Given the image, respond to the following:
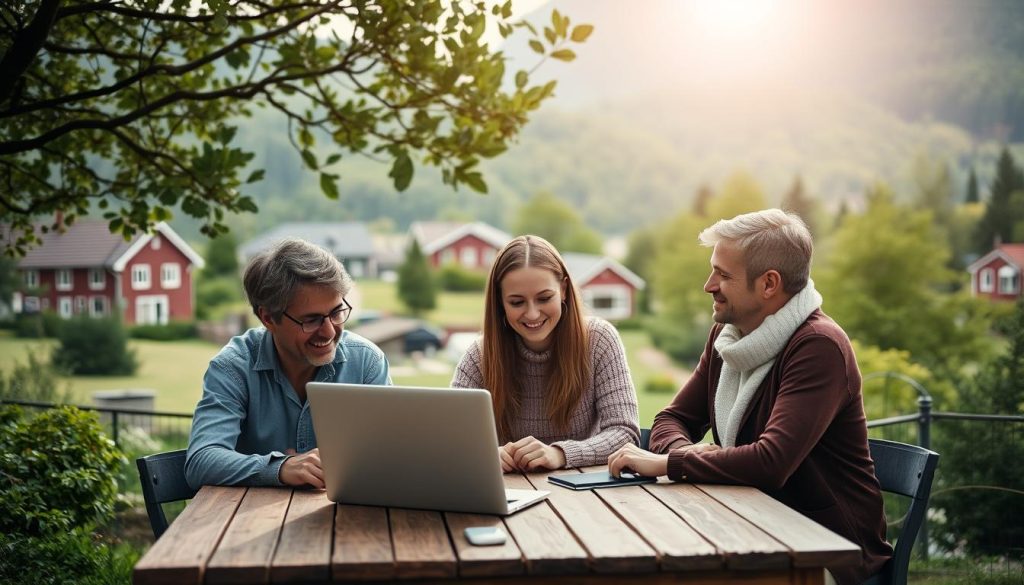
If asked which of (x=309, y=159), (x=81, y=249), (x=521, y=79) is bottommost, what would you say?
(x=81, y=249)

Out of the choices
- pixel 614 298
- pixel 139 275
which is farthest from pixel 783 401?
pixel 614 298

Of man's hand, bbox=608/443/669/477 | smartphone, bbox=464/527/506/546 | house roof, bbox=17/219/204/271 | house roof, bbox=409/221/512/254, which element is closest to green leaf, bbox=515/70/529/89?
man's hand, bbox=608/443/669/477

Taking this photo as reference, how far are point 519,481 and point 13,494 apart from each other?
2061mm

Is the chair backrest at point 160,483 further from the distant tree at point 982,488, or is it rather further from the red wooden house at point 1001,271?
the red wooden house at point 1001,271

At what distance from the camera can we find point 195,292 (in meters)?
20.4

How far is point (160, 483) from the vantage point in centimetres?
231

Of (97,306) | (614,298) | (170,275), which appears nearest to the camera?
(170,275)

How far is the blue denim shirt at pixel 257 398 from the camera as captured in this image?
2.36 m

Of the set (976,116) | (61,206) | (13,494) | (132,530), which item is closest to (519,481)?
(13,494)

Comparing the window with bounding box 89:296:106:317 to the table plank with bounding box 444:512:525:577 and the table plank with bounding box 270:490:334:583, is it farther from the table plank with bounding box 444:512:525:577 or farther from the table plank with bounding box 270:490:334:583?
the table plank with bounding box 444:512:525:577

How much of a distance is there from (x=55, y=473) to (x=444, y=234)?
74.2 ft

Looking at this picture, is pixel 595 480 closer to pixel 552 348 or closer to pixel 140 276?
pixel 552 348

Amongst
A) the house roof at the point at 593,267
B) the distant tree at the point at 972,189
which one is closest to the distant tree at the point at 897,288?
the distant tree at the point at 972,189

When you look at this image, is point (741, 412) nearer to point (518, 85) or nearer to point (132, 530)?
point (518, 85)
